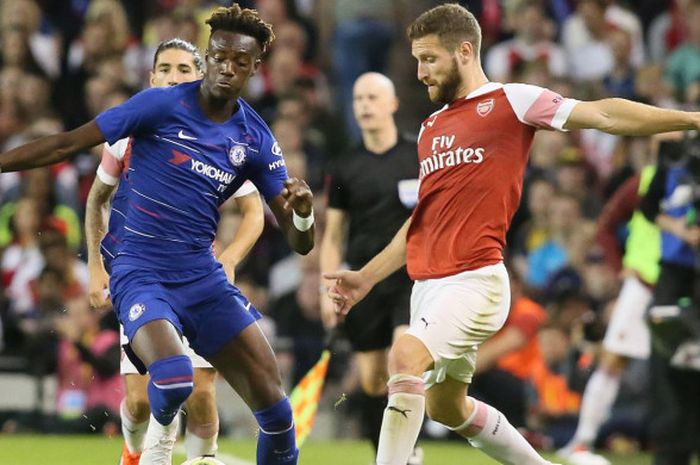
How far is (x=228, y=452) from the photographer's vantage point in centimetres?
1184

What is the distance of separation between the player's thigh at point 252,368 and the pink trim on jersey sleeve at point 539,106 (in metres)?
1.63

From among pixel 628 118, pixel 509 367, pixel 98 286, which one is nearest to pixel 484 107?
pixel 628 118

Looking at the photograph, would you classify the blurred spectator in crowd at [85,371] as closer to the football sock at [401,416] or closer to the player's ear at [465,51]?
the football sock at [401,416]

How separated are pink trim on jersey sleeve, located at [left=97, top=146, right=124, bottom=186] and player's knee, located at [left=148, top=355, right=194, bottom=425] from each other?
131cm

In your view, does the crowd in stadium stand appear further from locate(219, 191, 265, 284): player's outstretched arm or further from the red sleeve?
locate(219, 191, 265, 284): player's outstretched arm

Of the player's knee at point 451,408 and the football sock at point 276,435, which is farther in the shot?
the player's knee at point 451,408

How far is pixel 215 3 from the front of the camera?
16.4 meters

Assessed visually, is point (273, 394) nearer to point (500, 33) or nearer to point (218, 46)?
point (218, 46)

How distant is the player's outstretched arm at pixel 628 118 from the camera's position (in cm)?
677

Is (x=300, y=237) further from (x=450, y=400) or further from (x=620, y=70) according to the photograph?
(x=620, y=70)

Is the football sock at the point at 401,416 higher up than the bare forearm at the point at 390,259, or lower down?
lower down

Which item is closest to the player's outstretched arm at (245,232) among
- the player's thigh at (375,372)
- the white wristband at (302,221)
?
the white wristband at (302,221)

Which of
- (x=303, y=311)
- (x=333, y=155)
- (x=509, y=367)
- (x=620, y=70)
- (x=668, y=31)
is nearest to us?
(x=509, y=367)

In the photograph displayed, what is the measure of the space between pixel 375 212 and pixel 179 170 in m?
2.80
